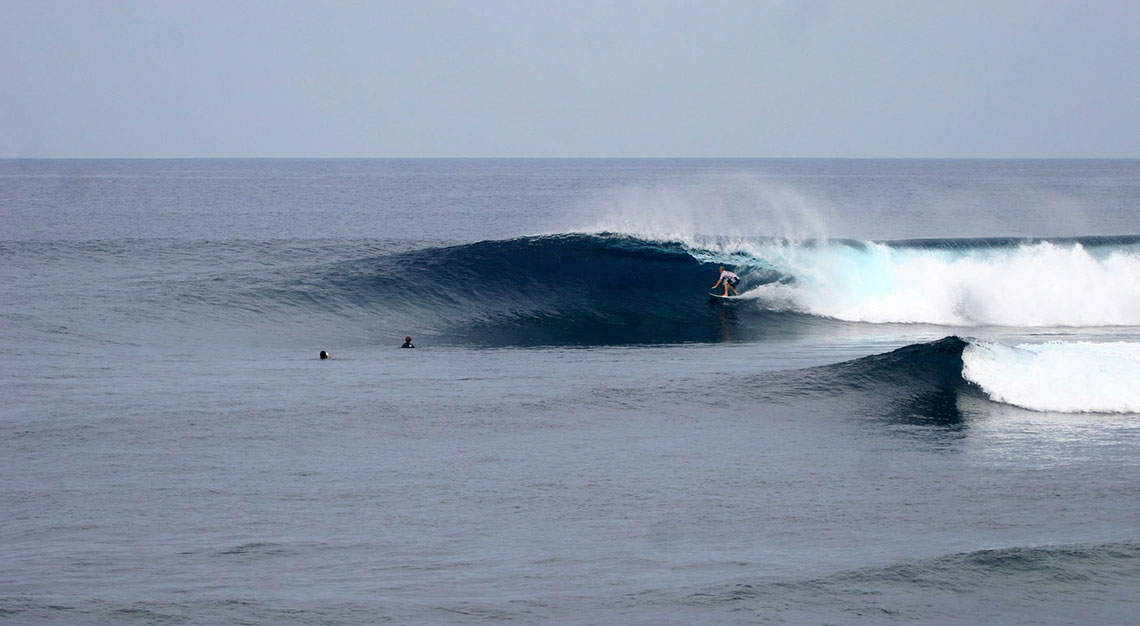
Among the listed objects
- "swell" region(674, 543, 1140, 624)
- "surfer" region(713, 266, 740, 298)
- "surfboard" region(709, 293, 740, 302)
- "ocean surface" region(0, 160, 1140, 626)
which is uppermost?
"surfer" region(713, 266, 740, 298)

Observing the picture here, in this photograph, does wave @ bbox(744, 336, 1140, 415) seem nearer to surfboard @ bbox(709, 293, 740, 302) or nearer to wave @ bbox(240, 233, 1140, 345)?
wave @ bbox(240, 233, 1140, 345)

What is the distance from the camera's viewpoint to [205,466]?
14.0 metres

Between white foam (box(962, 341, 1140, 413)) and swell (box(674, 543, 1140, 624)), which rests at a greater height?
white foam (box(962, 341, 1140, 413))

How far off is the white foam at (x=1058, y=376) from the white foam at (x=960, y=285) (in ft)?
29.4

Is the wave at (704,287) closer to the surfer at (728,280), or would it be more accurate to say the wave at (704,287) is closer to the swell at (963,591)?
the surfer at (728,280)

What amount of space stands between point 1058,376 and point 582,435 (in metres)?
8.18

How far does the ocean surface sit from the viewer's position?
10.3 metres

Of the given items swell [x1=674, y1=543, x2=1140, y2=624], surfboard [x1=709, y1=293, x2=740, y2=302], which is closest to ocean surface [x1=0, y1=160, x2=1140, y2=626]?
swell [x1=674, y1=543, x2=1140, y2=624]

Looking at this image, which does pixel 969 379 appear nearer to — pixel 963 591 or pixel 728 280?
pixel 963 591

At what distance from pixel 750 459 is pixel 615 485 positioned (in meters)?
2.15

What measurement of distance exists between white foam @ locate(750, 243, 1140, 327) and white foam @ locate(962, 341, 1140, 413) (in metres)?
8.95

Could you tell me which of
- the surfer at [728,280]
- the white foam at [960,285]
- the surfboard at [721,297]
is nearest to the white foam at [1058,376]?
the white foam at [960,285]

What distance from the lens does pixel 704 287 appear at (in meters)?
30.5

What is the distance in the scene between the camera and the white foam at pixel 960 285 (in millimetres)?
29375
